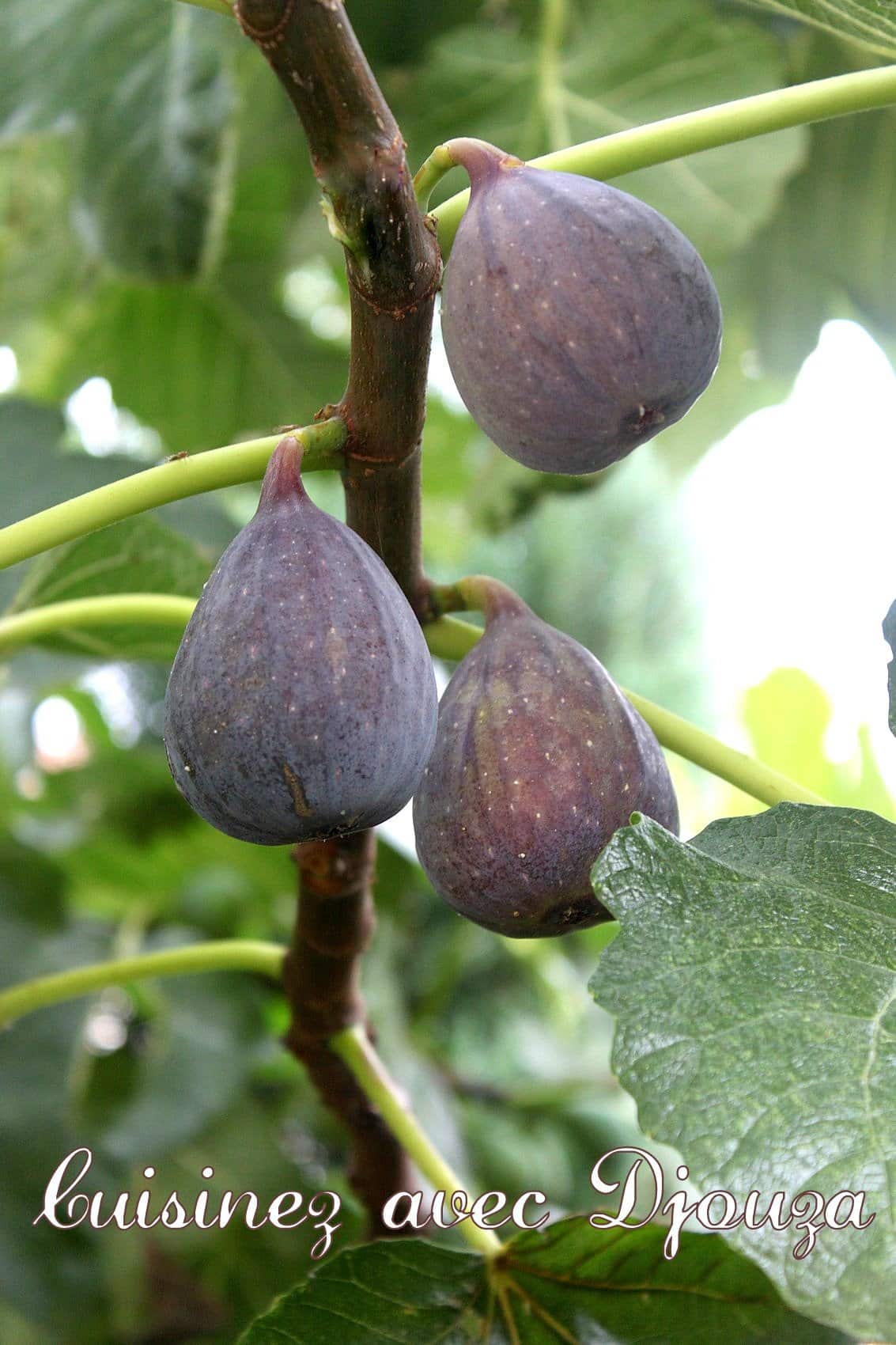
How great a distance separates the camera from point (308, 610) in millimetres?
487

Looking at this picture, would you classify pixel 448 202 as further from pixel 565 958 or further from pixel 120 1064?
pixel 565 958

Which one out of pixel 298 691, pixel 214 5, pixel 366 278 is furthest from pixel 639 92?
pixel 298 691

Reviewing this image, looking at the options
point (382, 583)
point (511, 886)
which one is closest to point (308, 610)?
point (382, 583)

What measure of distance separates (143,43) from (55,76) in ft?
0.34

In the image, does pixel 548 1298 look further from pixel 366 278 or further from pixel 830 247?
pixel 830 247

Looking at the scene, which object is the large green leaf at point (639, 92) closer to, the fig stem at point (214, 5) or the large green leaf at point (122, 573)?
the large green leaf at point (122, 573)

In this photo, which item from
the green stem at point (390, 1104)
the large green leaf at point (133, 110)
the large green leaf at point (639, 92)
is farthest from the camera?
the large green leaf at point (639, 92)

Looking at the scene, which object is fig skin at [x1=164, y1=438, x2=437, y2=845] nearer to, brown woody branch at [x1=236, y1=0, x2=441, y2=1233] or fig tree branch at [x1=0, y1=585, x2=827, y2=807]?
brown woody branch at [x1=236, y1=0, x2=441, y2=1233]

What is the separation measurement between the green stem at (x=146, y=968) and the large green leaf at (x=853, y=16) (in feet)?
2.20

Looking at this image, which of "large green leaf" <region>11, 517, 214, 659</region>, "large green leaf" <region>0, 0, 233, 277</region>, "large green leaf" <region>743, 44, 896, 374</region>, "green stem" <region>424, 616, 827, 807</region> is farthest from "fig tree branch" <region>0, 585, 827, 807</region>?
"large green leaf" <region>743, 44, 896, 374</region>

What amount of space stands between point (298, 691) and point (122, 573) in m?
0.46

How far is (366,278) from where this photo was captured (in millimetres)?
499

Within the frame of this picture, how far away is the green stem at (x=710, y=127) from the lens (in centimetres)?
56

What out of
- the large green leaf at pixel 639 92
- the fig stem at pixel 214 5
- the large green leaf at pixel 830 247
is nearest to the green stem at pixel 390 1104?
the fig stem at pixel 214 5
